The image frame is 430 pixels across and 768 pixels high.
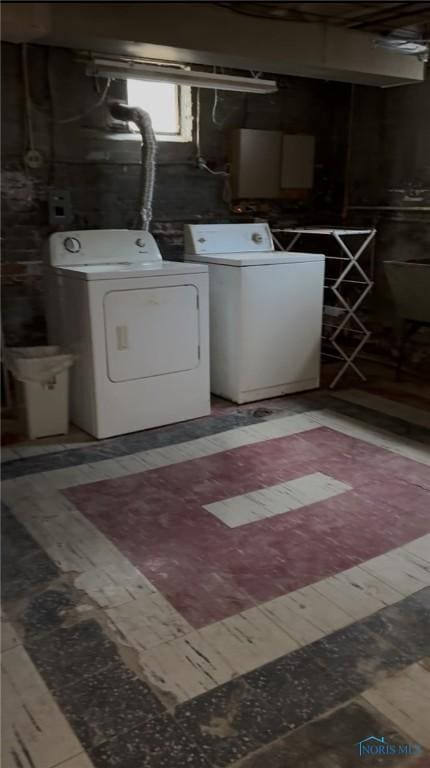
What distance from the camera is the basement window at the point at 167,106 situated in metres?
4.29

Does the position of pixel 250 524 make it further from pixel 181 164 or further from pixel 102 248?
pixel 181 164

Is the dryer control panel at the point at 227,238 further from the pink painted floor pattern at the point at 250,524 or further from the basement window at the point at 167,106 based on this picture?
the pink painted floor pattern at the point at 250,524

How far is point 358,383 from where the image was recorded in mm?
4527

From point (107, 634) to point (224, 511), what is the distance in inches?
34.3

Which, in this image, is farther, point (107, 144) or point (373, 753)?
point (107, 144)

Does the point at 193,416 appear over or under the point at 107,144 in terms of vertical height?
under

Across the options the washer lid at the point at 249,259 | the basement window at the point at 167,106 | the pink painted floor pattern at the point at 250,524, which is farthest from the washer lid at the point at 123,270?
the basement window at the point at 167,106

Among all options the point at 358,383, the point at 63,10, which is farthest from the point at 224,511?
the point at 63,10

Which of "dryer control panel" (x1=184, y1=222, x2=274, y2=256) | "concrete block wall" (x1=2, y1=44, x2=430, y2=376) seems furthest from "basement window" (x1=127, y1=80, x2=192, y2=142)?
"dryer control panel" (x1=184, y1=222, x2=274, y2=256)

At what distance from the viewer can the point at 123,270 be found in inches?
134

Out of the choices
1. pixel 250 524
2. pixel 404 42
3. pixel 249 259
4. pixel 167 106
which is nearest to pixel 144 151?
pixel 167 106

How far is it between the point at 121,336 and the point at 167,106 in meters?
1.99

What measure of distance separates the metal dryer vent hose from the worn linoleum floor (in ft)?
5.47

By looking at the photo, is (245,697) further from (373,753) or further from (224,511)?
(224,511)
